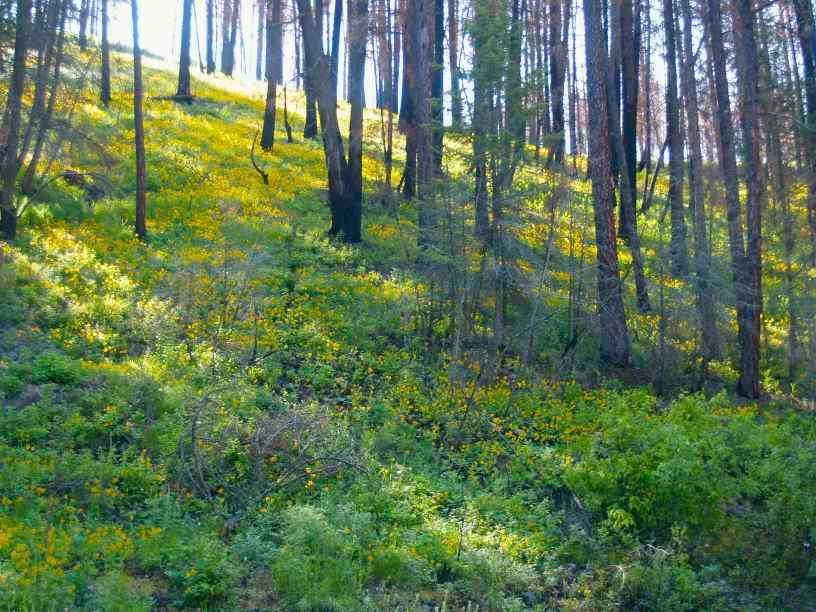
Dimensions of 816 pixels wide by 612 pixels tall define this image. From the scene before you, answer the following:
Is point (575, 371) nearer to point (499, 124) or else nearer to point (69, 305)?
point (499, 124)

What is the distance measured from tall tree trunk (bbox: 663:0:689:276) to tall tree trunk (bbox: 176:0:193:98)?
16.3 meters

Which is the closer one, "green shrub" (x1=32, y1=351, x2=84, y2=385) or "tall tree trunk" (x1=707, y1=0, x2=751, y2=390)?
"green shrub" (x1=32, y1=351, x2=84, y2=385)

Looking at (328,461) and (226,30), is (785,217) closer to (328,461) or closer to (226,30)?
(328,461)

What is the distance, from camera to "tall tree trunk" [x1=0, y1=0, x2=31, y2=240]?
13984mm

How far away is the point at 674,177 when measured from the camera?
1684 cm

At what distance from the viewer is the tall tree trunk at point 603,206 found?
1479cm

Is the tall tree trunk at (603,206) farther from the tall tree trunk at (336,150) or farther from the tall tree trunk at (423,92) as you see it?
Answer: the tall tree trunk at (336,150)

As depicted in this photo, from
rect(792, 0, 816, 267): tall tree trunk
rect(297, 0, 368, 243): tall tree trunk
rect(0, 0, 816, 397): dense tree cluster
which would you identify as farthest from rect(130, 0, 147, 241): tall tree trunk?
rect(792, 0, 816, 267): tall tree trunk

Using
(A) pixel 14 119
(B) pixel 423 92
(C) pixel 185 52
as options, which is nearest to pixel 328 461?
(A) pixel 14 119

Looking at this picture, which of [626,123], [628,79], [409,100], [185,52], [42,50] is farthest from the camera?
[185,52]

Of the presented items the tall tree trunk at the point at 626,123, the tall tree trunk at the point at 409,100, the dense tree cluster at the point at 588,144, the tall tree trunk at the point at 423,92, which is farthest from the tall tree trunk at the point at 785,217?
the tall tree trunk at the point at 409,100

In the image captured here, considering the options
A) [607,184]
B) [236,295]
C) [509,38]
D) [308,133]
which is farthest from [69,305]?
[308,133]

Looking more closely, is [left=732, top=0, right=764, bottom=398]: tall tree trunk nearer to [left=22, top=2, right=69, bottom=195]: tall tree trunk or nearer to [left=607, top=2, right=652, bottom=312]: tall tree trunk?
[left=607, top=2, right=652, bottom=312]: tall tree trunk

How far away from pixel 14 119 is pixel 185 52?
13587mm
